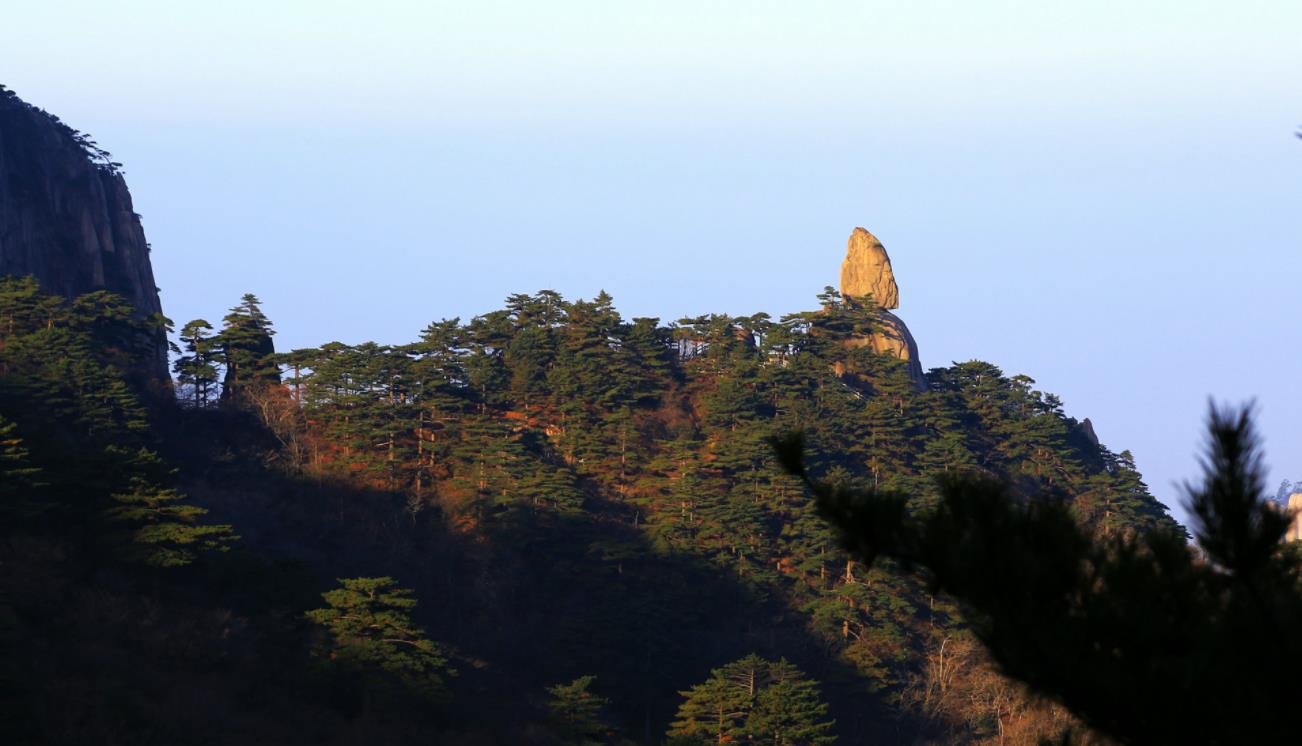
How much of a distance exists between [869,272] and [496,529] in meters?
27.3

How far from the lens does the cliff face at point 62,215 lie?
5334cm

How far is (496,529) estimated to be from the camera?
40125mm

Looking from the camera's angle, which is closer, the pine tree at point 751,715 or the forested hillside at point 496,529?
the forested hillside at point 496,529

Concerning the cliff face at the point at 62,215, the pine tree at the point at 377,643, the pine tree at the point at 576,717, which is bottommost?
the pine tree at the point at 576,717

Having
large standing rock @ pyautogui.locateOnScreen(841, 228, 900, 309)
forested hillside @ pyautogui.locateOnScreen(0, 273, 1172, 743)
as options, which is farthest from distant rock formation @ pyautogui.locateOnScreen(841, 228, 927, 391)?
forested hillside @ pyautogui.locateOnScreen(0, 273, 1172, 743)

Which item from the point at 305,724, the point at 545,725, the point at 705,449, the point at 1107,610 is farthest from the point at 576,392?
the point at 1107,610

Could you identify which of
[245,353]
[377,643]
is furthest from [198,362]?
[377,643]

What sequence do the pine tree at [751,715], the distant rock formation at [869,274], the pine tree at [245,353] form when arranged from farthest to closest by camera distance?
1. the distant rock formation at [869,274]
2. the pine tree at [245,353]
3. the pine tree at [751,715]

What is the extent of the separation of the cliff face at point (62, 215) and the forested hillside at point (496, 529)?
9965mm

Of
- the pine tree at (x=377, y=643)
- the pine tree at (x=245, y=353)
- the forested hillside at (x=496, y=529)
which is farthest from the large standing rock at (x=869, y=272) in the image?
the pine tree at (x=377, y=643)

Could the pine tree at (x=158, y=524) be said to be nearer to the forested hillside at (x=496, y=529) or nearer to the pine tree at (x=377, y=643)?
the forested hillside at (x=496, y=529)

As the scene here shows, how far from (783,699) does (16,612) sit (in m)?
15.5

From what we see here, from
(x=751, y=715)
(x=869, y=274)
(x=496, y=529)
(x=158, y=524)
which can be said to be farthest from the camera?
(x=869, y=274)

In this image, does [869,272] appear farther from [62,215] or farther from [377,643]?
[377,643]
